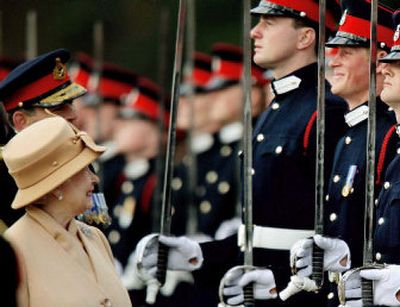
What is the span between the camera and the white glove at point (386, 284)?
9.05 metres

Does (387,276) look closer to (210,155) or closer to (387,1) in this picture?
(387,1)

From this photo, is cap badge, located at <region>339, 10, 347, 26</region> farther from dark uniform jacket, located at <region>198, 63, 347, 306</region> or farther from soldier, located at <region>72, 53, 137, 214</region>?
soldier, located at <region>72, 53, 137, 214</region>

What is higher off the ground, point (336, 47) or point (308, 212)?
point (336, 47)

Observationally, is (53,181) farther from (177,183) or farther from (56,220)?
(177,183)

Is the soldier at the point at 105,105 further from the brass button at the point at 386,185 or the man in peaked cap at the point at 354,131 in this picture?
the brass button at the point at 386,185

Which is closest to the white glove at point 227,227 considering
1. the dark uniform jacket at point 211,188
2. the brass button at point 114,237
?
the dark uniform jacket at point 211,188

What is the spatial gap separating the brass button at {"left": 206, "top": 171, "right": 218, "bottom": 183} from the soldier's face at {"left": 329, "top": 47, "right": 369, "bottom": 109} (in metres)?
5.67

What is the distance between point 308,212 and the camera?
1034 centimetres

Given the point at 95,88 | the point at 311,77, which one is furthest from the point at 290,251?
the point at 95,88

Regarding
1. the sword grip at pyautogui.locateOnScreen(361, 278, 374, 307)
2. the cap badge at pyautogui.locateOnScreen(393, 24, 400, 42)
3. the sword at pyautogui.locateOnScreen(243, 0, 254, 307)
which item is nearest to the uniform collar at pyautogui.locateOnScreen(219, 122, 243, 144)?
the sword at pyautogui.locateOnScreen(243, 0, 254, 307)

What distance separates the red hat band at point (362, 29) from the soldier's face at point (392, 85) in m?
0.54

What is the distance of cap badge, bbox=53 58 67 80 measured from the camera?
35.4ft

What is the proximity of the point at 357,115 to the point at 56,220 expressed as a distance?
198 cm

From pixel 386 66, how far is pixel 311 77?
3.29ft
